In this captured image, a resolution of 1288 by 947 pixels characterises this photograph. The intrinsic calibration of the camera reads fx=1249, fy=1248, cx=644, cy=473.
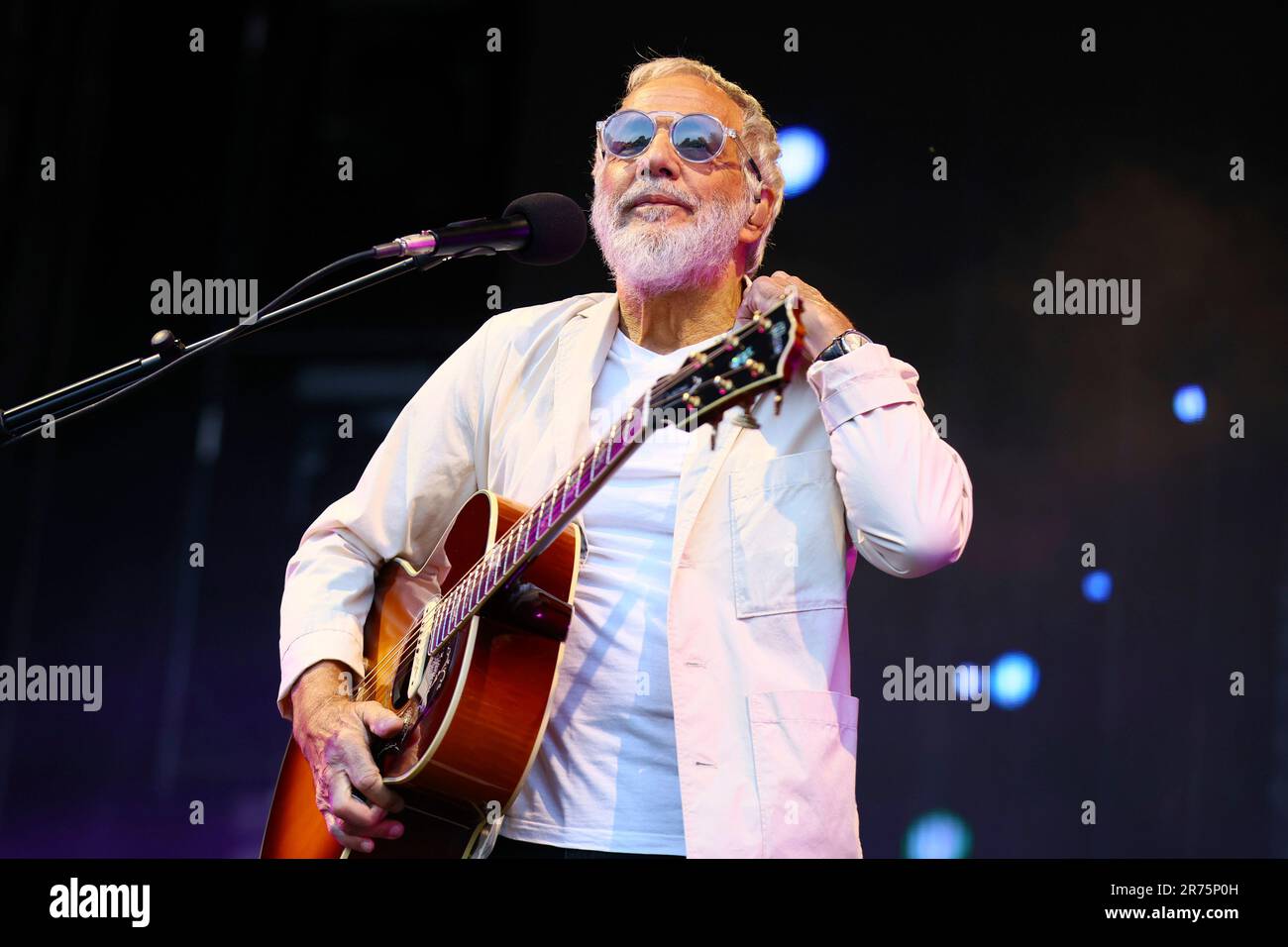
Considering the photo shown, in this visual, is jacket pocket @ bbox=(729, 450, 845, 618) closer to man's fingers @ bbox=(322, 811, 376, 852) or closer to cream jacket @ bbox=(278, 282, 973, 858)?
cream jacket @ bbox=(278, 282, 973, 858)

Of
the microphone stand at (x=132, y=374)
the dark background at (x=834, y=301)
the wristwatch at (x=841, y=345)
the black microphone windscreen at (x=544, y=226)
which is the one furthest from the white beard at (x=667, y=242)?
the dark background at (x=834, y=301)

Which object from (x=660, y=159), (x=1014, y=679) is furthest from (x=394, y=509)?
(x=1014, y=679)

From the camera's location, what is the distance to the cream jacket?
6.70ft

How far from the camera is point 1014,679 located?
3.64m

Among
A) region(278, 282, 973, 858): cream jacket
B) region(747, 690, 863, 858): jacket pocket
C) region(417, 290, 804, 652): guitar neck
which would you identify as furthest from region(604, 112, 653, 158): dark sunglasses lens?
region(747, 690, 863, 858): jacket pocket

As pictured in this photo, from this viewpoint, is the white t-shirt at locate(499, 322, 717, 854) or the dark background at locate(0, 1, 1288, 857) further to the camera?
the dark background at locate(0, 1, 1288, 857)

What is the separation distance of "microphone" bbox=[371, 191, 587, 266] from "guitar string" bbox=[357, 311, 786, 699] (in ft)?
1.19

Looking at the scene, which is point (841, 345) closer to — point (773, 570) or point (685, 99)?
point (773, 570)

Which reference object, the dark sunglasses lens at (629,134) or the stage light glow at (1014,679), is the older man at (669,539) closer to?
the dark sunglasses lens at (629,134)

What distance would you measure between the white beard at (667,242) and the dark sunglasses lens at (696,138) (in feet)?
0.30

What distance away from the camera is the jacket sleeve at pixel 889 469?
208cm

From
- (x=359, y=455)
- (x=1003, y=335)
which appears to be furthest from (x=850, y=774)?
(x=359, y=455)

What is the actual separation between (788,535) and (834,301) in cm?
183

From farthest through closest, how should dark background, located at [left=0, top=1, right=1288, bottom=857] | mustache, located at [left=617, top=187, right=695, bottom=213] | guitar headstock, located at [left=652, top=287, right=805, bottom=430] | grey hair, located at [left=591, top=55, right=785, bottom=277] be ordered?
dark background, located at [left=0, top=1, right=1288, bottom=857], grey hair, located at [left=591, top=55, right=785, bottom=277], mustache, located at [left=617, top=187, right=695, bottom=213], guitar headstock, located at [left=652, top=287, right=805, bottom=430]
